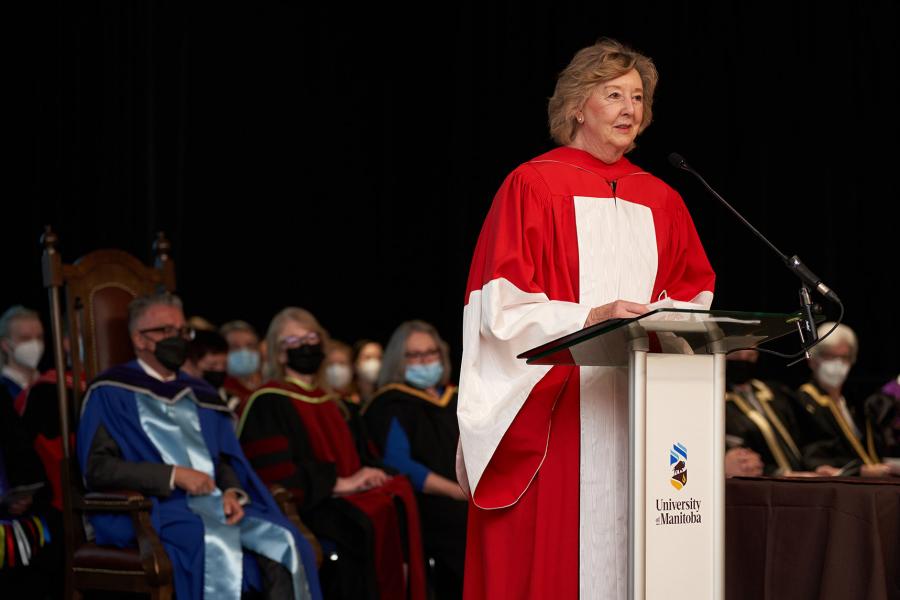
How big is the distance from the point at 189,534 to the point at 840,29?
5517 mm

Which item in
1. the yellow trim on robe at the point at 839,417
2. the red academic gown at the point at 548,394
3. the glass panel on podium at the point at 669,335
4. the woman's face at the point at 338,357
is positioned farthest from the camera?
the woman's face at the point at 338,357

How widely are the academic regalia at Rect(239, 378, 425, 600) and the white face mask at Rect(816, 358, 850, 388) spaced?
2.47 m

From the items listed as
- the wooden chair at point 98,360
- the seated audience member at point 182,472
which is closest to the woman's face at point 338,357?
the wooden chair at point 98,360

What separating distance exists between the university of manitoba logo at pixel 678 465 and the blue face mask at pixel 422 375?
4016 mm

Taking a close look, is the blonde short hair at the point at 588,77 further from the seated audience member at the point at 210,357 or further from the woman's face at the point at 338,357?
the woman's face at the point at 338,357

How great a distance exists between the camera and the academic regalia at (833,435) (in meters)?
6.50

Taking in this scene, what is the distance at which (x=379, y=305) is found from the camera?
29.8 feet

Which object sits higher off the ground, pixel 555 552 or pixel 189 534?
pixel 555 552

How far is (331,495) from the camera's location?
5.76 metres

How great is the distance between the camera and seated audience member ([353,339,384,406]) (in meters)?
8.38

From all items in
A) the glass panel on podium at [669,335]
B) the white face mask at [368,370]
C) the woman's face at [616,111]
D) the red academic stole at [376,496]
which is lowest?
the red academic stole at [376,496]

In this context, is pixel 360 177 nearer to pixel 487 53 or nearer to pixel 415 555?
pixel 487 53

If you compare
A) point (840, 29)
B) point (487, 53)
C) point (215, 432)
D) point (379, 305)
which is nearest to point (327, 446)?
point (215, 432)

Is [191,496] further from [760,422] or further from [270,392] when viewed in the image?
[760,422]
